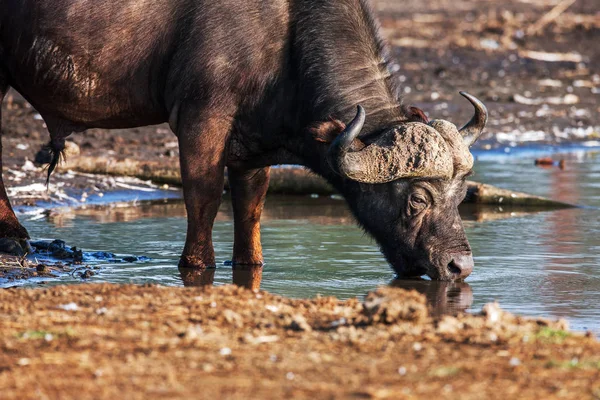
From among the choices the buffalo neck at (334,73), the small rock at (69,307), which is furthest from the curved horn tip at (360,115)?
the small rock at (69,307)

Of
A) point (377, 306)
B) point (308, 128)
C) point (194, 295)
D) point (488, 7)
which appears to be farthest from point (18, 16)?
point (488, 7)

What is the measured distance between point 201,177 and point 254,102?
2.43 feet

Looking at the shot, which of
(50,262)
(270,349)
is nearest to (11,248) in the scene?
(50,262)

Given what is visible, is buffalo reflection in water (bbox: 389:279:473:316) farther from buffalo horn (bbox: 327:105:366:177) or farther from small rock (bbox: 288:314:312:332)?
small rock (bbox: 288:314:312:332)

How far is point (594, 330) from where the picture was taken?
7.21 meters

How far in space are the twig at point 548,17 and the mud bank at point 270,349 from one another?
22830 mm

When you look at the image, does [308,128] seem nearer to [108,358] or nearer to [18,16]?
[18,16]

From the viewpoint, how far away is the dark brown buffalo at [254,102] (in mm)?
8461

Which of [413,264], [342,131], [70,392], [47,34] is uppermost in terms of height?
[47,34]

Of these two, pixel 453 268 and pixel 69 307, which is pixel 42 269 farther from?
pixel 453 268

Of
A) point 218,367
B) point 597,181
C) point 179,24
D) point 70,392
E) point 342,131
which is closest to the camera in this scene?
point 70,392

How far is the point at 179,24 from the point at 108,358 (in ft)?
14.3

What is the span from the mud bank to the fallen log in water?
5.98 m

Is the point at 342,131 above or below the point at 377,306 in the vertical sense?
above
